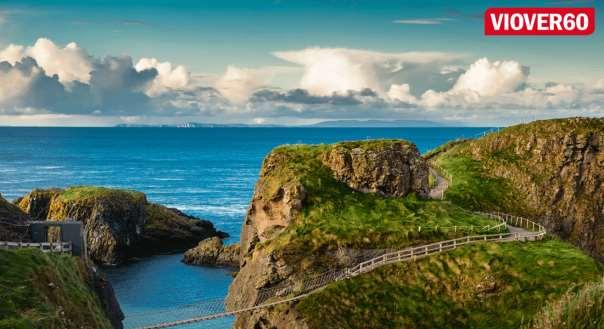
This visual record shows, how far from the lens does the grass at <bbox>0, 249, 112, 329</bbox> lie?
31234 millimetres

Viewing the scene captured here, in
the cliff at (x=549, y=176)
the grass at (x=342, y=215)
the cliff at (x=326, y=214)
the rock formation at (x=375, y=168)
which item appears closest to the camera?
the cliff at (x=326, y=214)

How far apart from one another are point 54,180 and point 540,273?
155 metres

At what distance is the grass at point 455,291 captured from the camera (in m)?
52.5

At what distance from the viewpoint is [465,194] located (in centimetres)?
8400

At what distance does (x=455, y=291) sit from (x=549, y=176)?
4359 cm

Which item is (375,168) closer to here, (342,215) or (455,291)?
(342,215)

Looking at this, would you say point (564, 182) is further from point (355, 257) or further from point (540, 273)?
point (355, 257)

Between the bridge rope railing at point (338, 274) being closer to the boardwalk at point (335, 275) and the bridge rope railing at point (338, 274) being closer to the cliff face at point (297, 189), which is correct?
the boardwalk at point (335, 275)

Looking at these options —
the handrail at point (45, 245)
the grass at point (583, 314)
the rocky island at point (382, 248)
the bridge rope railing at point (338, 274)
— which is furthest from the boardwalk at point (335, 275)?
the grass at point (583, 314)

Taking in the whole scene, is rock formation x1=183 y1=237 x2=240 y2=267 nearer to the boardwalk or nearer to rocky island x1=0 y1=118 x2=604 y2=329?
rocky island x1=0 y1=118 x2=604 y2=329

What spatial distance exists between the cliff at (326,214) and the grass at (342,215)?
90mm

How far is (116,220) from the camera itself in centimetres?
9612

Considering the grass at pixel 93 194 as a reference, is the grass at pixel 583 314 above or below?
below

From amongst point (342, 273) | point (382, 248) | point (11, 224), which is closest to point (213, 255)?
point (382, 248)
